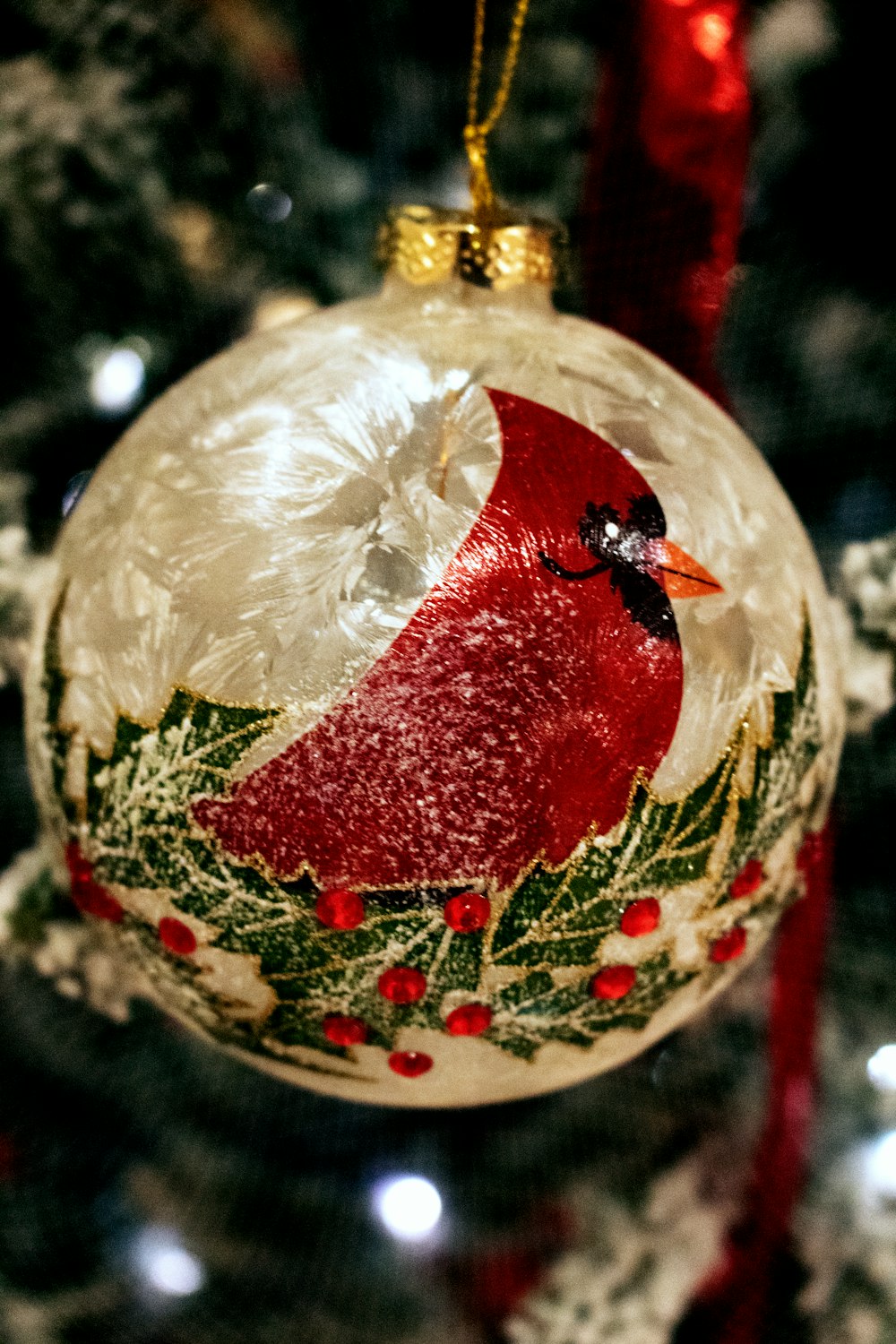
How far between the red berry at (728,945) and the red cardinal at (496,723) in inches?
4.3

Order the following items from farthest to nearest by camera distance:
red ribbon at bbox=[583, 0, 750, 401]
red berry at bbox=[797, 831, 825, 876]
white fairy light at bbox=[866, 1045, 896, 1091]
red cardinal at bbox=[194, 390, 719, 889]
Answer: white fairy light at bbox=[866, 1045, 896, 1091] → red ribbon at bbox=[583, 0, 750, 401] → red berry at bbox=[797, 831, 825, 876] → red cardinal at bbox=[194, 390, 719, 889]

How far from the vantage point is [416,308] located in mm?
497

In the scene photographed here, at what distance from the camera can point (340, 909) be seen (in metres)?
0.41

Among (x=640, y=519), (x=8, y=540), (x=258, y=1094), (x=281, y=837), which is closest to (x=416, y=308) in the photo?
(x=640, y=519)

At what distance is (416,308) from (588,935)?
30 cm

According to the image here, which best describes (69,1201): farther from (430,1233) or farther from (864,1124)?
(864,1124)

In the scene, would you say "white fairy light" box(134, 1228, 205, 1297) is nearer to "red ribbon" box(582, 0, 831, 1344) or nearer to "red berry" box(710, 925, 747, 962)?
"red ribbon" box(582, 0, 831, 1344)

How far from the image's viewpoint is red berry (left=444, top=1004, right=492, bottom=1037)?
0.44m

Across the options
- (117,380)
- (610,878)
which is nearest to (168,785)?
(610,878)

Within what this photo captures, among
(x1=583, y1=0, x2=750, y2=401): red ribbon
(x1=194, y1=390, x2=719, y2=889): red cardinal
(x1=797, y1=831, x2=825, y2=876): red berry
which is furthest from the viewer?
(x1=583, y1=0, x2=750, y2=401): red ribbon

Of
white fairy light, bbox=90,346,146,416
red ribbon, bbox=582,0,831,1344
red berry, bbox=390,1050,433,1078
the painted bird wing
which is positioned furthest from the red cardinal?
white fairy light, bbox=90,346,146,416

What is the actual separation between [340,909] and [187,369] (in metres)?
0.52

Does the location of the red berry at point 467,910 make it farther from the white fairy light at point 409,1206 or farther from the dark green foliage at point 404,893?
the white fairy light at point 409,1206

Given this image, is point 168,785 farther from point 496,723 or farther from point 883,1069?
point 883,1069
